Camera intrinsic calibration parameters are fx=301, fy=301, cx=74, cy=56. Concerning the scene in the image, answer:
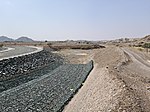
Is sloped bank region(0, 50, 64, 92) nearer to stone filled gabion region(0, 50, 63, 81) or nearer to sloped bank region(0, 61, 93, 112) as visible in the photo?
stone filled gabion region(0, 50, 63, 81)

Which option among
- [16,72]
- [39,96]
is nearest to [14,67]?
[16,72]

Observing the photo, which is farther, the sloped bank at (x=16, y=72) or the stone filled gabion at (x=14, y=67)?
the stone filled gabion at (x=14, y=67)

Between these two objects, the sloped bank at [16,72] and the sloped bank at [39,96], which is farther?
the sloped bank at [16,72]

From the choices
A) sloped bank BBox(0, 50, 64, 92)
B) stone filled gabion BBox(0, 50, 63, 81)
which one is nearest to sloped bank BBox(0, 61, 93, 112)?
sloped bank BBox(0, 50, 64, 92)

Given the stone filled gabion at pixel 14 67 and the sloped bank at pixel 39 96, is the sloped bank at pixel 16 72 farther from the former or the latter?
the sloped bank at pixel 39 96

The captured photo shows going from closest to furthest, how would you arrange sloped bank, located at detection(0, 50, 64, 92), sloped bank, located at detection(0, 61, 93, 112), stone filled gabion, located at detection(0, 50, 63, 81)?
sloped bank, located at detection(0, 61, 93, 112)
sloped bank, located at detection(0, 50, 64, 92)
stone filled gabion, located at detection(0, 50, 63, 81)

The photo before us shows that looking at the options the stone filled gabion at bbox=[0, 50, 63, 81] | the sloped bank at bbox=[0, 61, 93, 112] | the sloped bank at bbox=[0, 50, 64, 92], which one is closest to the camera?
the sloped bank at bbox=[0, 61, 93, 112]

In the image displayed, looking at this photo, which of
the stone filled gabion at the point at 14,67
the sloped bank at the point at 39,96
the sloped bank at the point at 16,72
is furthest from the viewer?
the stone filled gabion at the point at 14,67

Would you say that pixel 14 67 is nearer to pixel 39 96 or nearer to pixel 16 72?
pixel 16 72

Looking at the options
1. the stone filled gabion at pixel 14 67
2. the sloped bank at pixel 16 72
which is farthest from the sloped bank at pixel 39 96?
the stone filled gabion at pixel 14 67

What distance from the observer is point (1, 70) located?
38.8 metres

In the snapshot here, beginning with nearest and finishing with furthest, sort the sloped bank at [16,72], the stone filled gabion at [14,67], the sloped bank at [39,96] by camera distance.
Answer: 1. the sloped bank at [39,96]
2. the sloped bank at [16,72]
3. the stone filled gabion at [14,67]

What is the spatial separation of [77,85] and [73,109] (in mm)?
10931

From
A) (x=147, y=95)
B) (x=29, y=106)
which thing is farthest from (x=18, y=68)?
(x=147, y=95)
